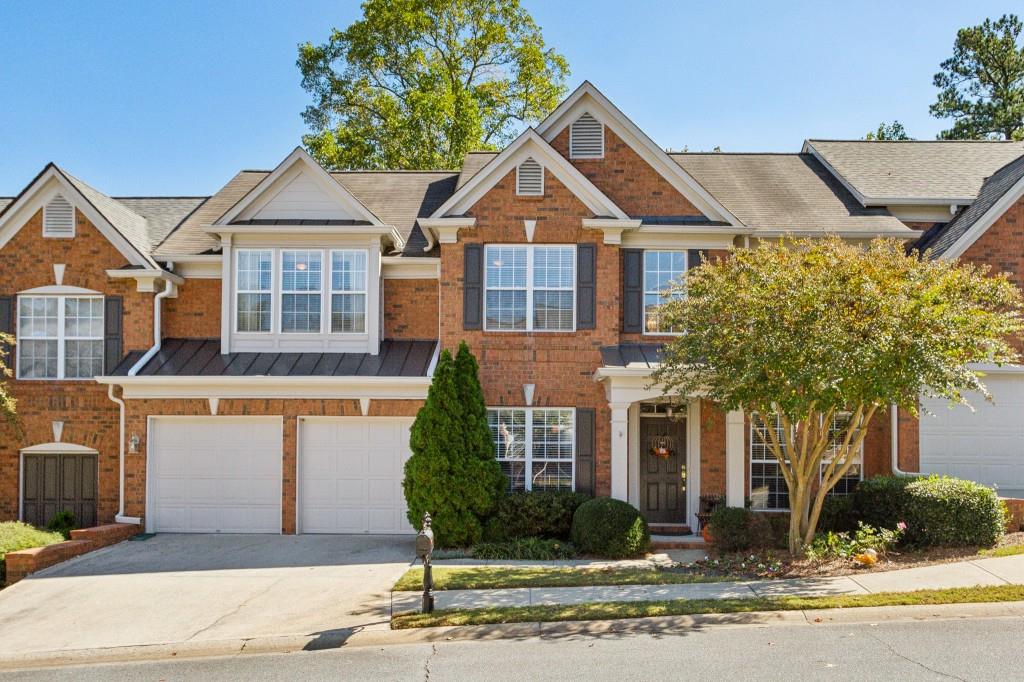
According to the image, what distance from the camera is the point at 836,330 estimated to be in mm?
10688

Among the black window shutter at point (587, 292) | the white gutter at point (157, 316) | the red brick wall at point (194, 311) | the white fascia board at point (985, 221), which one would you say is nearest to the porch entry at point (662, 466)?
the black window shutter at point (587, 292)

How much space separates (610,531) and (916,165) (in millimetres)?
12265

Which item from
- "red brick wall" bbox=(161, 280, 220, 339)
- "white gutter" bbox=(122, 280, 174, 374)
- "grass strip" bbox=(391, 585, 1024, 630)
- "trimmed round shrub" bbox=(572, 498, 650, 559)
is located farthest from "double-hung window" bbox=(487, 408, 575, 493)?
"white gutter" bbox=(122, 280, 174, 374)

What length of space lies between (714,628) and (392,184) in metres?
13.4

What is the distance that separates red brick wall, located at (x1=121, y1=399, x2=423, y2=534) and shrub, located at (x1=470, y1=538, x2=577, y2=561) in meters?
3.22

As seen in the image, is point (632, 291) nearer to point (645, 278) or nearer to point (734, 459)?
point (645, 278)

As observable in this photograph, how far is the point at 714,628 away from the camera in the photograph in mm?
8914

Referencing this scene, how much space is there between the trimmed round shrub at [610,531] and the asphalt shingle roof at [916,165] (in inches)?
354

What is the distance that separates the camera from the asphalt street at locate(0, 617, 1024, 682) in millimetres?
7406

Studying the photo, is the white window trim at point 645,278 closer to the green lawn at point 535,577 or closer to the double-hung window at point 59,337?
the green lawn at point 535,577

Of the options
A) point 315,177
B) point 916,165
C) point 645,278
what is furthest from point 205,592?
point 916,165

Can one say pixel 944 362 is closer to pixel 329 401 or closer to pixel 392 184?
pixel 329 401

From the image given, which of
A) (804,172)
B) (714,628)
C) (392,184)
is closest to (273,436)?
(392,184)

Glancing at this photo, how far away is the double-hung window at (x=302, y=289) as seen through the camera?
51.9 feet
